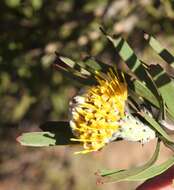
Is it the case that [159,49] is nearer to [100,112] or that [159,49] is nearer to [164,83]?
[164,83]

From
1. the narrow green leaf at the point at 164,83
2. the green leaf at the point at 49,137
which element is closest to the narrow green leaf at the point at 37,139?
the green leaf at the point at 49,137

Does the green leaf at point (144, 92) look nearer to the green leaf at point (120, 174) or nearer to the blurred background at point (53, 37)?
the green leaf at point (120, 174)

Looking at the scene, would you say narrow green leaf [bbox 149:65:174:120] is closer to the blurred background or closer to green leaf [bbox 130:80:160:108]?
green leaf [bbox 130:80:160:108]

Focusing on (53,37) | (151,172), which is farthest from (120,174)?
(53,37)

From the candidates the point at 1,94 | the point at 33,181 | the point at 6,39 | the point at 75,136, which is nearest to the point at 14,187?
the point at 33,181

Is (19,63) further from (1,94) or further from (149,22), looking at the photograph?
(149,22)

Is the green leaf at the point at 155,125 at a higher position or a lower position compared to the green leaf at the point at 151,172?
higher
